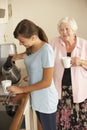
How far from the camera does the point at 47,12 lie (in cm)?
260

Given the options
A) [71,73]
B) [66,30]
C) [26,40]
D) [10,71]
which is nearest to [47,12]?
[66,30]

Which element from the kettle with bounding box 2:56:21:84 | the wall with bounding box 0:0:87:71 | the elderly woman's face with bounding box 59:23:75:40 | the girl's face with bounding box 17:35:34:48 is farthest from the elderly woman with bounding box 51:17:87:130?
the wall with bounding box 0:0:87:71

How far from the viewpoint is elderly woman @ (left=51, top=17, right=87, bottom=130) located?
1.88 metres

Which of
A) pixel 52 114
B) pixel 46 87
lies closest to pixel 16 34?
pixel 46 87

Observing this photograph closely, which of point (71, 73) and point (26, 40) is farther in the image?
point (71, 73)

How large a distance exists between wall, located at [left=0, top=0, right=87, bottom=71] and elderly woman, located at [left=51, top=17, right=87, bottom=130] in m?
0.67

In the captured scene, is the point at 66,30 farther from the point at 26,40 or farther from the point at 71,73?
the point at 26,40

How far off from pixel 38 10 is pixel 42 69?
4.23 ft

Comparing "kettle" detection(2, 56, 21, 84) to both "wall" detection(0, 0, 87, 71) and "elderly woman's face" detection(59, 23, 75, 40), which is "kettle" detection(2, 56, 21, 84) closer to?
"elderly woman's face" detection(59, 23, 75, 40)

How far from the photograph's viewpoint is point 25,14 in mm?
2611

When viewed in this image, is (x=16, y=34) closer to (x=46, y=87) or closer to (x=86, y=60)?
(x=46, y=87)

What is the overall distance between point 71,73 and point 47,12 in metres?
0.92

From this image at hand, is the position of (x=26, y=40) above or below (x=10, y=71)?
above

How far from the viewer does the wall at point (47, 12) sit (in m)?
2.57
